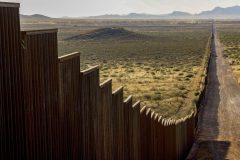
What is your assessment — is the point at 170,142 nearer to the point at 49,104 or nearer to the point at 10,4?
the point at 49,104

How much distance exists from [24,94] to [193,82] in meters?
39.5

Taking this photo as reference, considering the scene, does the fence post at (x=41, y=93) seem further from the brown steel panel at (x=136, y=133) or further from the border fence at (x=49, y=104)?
the brown steel panel at (x=136, y=133)

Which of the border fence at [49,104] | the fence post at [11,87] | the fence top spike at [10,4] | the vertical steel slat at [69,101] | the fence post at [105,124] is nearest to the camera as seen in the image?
the fence top spike at [10,4]

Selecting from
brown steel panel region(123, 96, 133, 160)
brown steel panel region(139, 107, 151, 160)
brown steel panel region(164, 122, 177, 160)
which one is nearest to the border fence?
brown steel panel region(123, 96, 133, 160)

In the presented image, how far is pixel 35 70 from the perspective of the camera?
17.6 feet

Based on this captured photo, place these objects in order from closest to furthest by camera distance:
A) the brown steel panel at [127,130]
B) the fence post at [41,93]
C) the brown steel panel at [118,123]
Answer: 1. the fence post at [41,93]
2. the brown steel panel at [118,123]
3. the brown steel panel at [127,130]

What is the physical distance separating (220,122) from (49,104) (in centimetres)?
2225

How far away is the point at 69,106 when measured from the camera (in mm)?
6555

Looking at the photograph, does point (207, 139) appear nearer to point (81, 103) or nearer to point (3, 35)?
point (81, 103)

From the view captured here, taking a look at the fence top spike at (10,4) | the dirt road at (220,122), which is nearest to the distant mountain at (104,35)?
the dirt road at (220,122)

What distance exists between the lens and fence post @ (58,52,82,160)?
20.4ft

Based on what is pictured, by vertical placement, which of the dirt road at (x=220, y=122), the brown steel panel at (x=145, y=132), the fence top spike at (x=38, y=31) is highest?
the fence top spike at (x=38, y=31)

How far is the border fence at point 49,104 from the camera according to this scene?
15.9 feet

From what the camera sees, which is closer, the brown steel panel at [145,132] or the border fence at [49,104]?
the border fence at [49,104]
